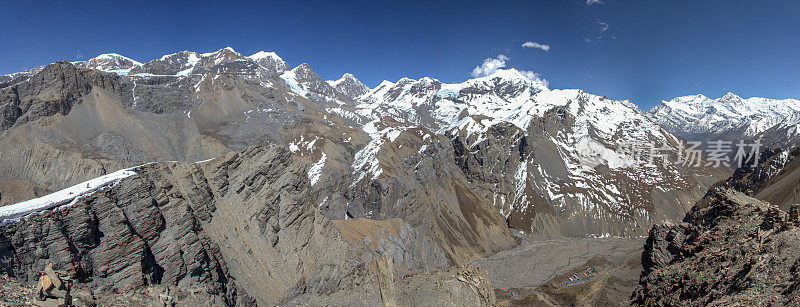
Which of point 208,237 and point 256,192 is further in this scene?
point 256,192

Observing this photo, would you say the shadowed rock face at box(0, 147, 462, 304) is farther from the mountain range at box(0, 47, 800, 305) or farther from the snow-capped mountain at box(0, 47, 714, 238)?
the snow-capped mountain at box(0, 47, 714, 238)

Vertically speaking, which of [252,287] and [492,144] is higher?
[492,144]

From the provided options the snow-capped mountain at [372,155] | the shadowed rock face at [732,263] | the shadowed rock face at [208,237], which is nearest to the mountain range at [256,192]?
the shadowed rock face at [208,237]

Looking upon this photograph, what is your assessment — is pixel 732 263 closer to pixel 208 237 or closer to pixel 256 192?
pixel 208 237

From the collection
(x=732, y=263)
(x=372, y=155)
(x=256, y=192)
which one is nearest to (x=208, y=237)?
(x=256, y=192)

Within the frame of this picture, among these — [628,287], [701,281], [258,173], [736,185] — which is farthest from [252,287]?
[736,185]

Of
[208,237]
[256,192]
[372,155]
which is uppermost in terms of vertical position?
[372,155]

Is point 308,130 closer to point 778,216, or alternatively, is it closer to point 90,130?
point 90,130
